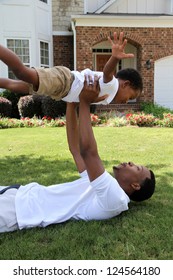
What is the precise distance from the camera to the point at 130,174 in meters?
3.31

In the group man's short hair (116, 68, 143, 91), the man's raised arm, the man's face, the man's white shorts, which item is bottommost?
the man's white shorts

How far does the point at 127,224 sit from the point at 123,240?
0.33 m

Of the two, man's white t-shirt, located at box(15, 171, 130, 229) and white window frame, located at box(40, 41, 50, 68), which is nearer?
man's white t-shirt, located at box(15, 171, 130, 229)

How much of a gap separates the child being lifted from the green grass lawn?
4.09 ft

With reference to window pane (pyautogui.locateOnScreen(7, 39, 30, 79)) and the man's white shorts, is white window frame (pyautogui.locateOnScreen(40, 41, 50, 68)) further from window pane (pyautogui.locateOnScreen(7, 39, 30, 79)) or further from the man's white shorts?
the man's white shorts

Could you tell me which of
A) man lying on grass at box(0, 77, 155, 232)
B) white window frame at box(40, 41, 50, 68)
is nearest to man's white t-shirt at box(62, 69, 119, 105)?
man lying on grass at box(0, 77, 155, 232)

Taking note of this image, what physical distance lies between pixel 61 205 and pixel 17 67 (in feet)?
4.50

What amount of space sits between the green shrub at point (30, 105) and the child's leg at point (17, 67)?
10.8 meters

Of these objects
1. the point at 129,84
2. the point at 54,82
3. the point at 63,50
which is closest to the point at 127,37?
the point at 63,50

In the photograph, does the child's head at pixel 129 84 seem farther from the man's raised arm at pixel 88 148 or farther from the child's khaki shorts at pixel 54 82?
the man's raised arm at pixel 88 148

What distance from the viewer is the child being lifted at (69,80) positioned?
117 inches

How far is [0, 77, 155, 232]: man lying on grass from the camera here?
307cm

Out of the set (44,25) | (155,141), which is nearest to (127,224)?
(155,141)

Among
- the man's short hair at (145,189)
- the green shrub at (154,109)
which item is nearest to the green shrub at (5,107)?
the green shrub at (154,109)
